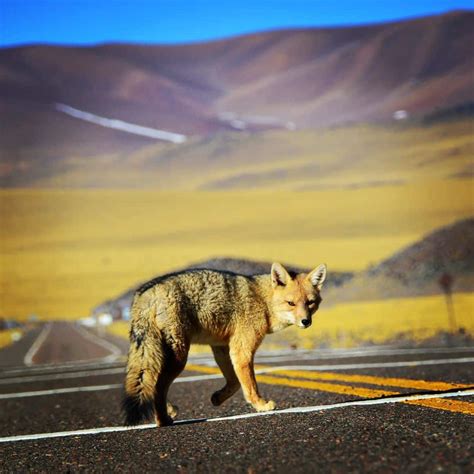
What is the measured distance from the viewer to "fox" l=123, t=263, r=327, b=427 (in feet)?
27.5

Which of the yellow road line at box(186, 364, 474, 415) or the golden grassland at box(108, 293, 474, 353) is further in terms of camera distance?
the golden grassland at box(108, 293, 474, 353)

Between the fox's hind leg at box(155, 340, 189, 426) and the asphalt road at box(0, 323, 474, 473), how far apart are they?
0.20 metres

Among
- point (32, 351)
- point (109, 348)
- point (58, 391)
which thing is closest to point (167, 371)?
point (58, 391)

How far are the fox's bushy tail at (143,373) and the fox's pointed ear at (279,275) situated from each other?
4.80 feet

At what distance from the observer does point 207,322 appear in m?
8.86

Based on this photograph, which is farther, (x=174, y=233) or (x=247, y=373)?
(x=174, y=233)

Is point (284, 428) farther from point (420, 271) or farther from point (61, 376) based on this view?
point (420, 271)

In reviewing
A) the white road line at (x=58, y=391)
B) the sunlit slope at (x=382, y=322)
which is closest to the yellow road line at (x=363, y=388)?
the white road line at (x=58, y=391)

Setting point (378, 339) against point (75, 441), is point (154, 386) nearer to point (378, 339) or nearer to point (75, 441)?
point (75, 441)

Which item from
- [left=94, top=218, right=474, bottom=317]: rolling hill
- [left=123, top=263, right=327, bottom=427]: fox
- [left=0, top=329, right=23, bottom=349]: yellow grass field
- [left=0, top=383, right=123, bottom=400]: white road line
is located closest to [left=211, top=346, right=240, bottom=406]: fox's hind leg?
[left=123, top=263, right=327, bottom=427]: fox

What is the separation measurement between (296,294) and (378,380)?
10.4ft

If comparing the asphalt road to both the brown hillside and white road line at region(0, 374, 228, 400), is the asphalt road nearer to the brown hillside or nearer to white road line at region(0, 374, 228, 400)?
white road line at region(0, 374, 228, 400)

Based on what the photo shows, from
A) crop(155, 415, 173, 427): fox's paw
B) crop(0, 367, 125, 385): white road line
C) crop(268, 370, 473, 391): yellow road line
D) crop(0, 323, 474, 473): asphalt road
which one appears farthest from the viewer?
crop(0, 367, 125, 385): white road line

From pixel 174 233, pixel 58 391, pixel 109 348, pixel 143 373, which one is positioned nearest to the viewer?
pixel 143 373
